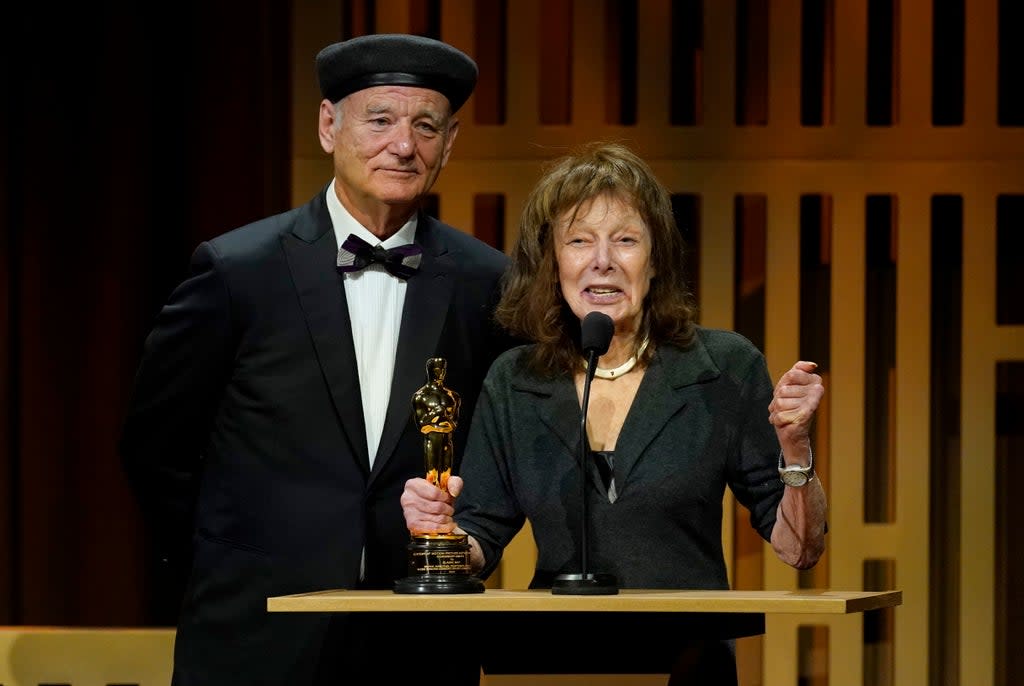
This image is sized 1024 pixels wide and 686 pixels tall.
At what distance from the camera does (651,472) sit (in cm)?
225

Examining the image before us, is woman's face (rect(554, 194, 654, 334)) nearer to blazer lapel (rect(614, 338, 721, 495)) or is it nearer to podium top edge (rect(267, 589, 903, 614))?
blazer lapel (rect(614, 338, 721, 495))

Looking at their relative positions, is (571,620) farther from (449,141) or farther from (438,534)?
(449,141)

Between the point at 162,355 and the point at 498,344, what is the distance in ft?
1.79

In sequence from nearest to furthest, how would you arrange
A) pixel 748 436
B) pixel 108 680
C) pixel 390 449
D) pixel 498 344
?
pixel 748 436, pixel 390 449, pixel 498 344, pixel 108 680

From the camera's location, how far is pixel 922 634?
12.8 feet

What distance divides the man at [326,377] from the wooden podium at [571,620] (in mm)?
540

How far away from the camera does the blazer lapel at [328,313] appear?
2.56m

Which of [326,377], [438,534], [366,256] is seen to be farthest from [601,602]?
[366,256]

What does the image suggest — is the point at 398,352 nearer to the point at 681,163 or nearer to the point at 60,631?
the point at 60,631

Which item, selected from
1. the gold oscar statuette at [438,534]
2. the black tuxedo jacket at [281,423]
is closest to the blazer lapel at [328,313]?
the black tuxedo jacket at [281,423]

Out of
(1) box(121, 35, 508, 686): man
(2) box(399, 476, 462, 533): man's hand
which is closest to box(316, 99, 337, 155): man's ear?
(1) box(121, 35, 508, 686): man

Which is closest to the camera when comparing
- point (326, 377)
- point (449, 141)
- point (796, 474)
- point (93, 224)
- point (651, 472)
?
point (796, 474)

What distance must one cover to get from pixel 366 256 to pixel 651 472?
65cm

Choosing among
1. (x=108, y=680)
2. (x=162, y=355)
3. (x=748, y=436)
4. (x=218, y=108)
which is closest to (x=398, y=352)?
(x=162, y=355)
